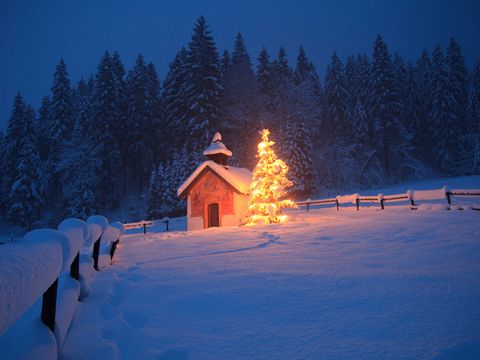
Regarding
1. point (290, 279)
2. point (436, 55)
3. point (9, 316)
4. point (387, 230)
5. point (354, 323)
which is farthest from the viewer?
point (436, 55)

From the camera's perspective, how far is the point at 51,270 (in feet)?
5.95

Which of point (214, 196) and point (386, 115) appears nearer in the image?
point (214, 196)

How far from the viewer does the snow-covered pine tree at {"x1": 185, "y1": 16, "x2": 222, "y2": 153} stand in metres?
36.3

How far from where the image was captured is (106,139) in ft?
132

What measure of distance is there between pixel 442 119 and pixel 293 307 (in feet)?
152

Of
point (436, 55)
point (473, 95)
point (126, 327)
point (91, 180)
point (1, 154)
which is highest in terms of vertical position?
point (436, 55)

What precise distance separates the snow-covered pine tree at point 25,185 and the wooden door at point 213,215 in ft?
98.7

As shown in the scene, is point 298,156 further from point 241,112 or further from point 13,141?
point 13,141

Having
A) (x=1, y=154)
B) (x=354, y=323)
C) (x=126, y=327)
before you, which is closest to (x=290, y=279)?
(x=354, y=323)

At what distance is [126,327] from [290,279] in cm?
247

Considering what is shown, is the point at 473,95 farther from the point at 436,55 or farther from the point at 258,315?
the point at 258,315

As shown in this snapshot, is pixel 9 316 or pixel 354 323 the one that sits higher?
pixel 9 316

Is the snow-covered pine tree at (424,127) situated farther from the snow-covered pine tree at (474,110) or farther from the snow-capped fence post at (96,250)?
the snow-capped fence post at (96,250)

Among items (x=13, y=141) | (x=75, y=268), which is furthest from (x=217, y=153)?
(x=13, y=141)
